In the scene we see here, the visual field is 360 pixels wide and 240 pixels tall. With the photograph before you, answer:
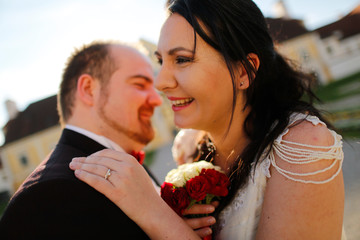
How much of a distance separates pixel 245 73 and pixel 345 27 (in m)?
47.6

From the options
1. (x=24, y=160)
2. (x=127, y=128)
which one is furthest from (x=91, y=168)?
(x=24, y=160)

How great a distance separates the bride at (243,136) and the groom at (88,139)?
5.2 inches

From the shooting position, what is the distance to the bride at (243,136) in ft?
5.54

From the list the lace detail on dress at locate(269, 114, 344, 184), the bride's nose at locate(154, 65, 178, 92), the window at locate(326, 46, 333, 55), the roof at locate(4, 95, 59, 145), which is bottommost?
the window at locate(326, 46, 333, 55)

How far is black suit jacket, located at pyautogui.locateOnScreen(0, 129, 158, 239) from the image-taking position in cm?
156

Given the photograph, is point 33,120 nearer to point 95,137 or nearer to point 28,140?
point 28,140

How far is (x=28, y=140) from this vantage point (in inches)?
1264

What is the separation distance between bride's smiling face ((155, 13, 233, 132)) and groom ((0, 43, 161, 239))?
871mm

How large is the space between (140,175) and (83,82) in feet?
5.32

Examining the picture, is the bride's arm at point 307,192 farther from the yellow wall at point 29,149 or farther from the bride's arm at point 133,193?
the yellow wall at point 29,149

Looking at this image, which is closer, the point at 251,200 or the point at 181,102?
the point at 251,200

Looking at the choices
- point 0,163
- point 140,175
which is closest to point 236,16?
point 140,175

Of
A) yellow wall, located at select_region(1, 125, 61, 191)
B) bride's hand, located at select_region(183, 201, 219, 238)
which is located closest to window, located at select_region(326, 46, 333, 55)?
yellow wall, located at select_region(1, 125, 61, 191)

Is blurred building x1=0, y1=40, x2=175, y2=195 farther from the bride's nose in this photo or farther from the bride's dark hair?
the bride's nose
